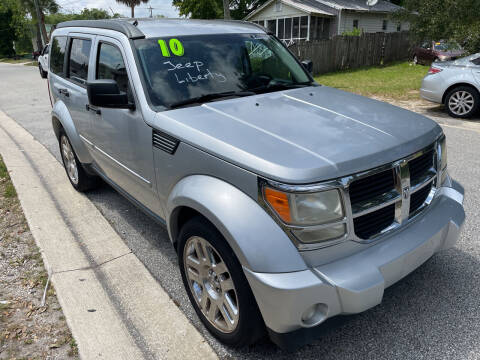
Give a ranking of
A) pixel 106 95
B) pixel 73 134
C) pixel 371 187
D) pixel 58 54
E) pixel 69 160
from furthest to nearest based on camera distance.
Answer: pixel 69 160, pixel 58 54, pixel 73 134, pixel 106 95, pixel 371 187

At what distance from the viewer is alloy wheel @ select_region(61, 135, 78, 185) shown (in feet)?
16.2

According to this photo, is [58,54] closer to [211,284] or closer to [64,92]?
[64,92]

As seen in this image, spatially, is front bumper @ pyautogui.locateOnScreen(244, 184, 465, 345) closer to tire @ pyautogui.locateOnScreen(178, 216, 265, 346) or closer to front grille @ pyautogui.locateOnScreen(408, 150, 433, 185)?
tire @ pyautogui.locateOnScreen(178, 216, 265, 346)

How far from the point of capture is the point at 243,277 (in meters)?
2.12

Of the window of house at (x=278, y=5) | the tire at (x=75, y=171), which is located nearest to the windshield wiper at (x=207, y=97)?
the tire at (x=75, y=171)

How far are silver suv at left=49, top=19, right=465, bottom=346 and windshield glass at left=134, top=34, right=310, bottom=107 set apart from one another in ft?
0.04

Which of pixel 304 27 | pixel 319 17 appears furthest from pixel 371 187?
pixel 319 17

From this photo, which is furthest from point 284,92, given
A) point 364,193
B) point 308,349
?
point 308,349

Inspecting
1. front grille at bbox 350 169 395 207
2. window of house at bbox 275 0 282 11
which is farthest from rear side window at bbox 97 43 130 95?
window of house at bbox 275 0 282 11

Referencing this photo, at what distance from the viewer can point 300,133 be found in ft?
7.70

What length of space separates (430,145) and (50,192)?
4542 millimetres

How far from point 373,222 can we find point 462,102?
7401 mm

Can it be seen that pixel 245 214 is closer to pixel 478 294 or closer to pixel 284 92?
pixel 284 92

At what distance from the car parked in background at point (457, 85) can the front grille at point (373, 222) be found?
7157mm
